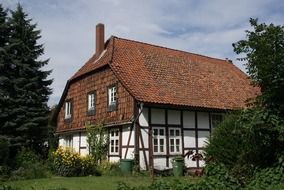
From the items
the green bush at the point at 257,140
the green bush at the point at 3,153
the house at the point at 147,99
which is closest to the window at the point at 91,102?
the house at the point at 147,99

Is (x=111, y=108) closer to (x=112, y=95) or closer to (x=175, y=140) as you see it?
(x=112, y=95)

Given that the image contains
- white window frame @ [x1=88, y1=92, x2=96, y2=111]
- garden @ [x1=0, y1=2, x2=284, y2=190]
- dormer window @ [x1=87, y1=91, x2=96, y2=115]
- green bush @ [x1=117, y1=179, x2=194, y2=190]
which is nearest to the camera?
green bush @ [x1=117, y1=179, x2=194, y2=190]

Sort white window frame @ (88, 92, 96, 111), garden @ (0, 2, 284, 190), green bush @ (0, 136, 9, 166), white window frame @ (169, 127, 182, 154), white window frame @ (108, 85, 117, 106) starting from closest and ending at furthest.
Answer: garden @ (0, 2, 284, 190) < green bush @ (0, 136, 9, 166) < white window frame @ (169, 127, 182, 154) < white window frame @ (108, 85, 117, 106) < white window frame @ (88, 92, 96, 111)

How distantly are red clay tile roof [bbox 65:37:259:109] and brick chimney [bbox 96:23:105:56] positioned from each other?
0.45 m

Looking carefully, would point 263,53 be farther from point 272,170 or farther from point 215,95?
point 215,95

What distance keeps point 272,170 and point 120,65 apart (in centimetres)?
1504

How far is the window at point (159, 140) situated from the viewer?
22688 mm

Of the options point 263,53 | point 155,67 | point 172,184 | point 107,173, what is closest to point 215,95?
point 155,67

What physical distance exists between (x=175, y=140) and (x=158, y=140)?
3.93ft

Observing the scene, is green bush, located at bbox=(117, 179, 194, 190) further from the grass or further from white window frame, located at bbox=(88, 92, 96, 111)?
white window frame, located at bbox=(88, 92, 96, 111)

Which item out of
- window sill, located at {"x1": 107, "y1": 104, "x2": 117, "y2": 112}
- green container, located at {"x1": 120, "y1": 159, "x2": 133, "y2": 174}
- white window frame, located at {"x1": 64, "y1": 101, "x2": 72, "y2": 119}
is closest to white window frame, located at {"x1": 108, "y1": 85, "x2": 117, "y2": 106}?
→ window sill, located at {"x1": 107, "y1": 104, "x2": 117, "y2": 112}

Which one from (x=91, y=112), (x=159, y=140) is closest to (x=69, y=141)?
(x=91, y=112)

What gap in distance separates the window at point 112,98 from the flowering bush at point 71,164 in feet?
12.1

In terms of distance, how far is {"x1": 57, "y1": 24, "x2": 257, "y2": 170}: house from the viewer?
22.5 metres
